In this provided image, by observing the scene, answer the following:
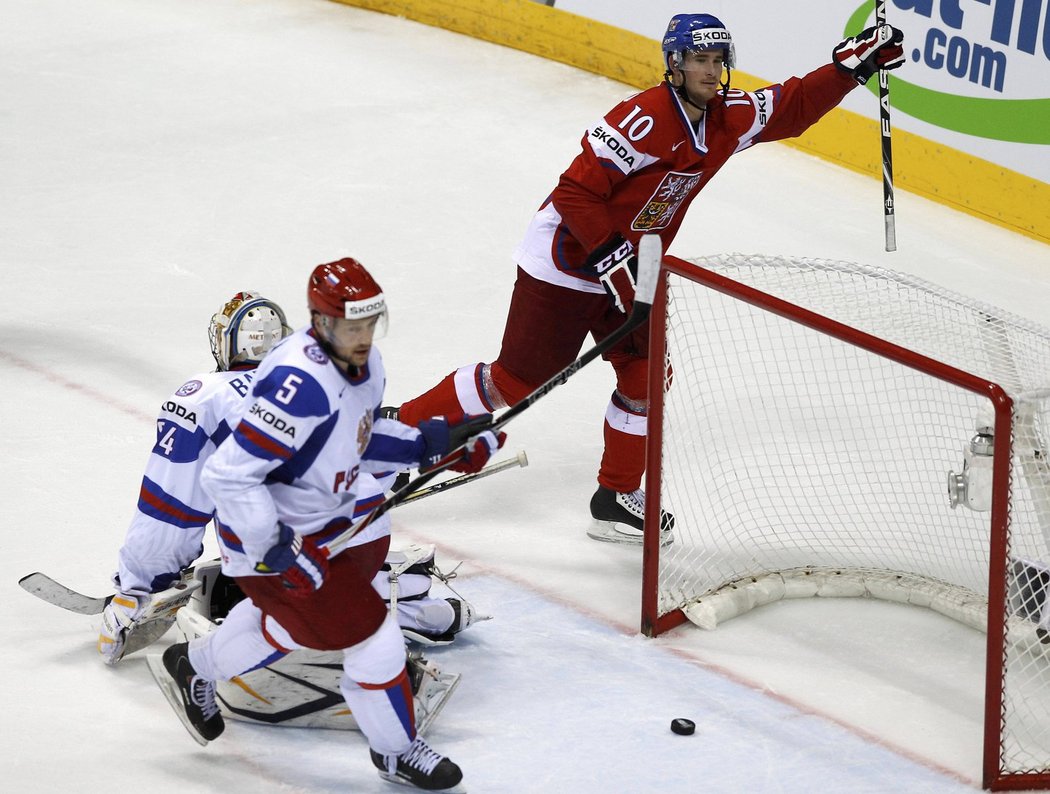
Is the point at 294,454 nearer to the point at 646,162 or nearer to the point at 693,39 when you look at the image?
the point at 646,162

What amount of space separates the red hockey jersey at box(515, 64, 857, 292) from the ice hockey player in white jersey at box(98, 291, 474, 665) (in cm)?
90

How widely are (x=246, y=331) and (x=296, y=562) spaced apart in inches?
27.6

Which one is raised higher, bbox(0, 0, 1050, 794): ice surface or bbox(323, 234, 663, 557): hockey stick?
bbox(323, 234, 663, 557): hockey stick

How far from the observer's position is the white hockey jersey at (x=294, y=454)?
2879mm

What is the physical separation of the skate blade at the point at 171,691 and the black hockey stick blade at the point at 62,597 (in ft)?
0.99

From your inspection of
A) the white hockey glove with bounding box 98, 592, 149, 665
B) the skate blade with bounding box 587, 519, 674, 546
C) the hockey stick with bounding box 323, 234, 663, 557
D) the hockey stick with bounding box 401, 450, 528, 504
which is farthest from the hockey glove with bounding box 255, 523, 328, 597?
the skate blade with bounding box 587, 519, 674, 546

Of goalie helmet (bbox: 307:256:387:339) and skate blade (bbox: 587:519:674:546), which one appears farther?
skate blade (bbox: 587:519:674:546)

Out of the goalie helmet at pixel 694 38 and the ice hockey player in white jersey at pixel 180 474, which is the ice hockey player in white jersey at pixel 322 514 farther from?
the goalie helmet at pixel 694 38

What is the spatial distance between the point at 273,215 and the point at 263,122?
42.1 inches

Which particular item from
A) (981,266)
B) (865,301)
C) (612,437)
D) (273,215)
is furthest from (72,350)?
(981,266)

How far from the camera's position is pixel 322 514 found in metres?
3.07

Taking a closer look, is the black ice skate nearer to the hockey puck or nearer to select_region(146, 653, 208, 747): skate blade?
select_region(146, 653, 208, 747): skate blade

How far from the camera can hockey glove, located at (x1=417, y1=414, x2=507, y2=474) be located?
3.24 m

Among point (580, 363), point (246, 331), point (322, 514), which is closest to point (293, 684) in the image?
point (322, 514)
